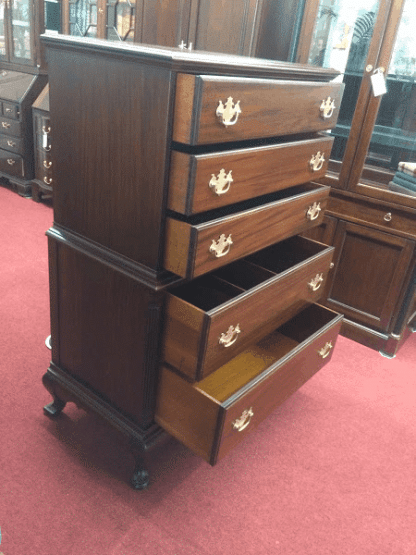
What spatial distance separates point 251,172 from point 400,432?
118 cm

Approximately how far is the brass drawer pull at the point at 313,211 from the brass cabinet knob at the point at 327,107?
0.27 m

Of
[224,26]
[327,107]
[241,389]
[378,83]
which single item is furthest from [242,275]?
[224,26]

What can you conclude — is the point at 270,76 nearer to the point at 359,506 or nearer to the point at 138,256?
the point at 138,256

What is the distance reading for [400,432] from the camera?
5.61 ft

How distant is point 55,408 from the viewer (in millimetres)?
1567

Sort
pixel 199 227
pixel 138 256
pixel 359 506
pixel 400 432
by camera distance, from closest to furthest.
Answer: pixel 199 227 < pixel 138 256 < pixel 359 506 < pixel 400 432

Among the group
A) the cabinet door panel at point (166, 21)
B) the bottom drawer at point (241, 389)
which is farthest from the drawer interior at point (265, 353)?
the cabinet door panel at point (166, 21)

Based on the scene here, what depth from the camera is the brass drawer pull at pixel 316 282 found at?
1518 mm

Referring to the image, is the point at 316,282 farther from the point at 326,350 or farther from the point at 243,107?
the point at 243,107

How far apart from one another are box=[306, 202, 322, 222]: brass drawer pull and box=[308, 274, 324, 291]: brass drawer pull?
194 millimetres

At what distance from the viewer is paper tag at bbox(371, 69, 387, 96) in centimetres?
189

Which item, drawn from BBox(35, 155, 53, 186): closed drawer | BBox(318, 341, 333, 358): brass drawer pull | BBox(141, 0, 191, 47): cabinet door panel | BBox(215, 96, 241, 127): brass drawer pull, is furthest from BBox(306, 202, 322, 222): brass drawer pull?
BBox(35, 155, 53, 186): closed drawer

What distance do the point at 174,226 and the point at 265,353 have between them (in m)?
0.72

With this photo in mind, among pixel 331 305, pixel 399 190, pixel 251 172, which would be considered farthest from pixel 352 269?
pixel 251 172
